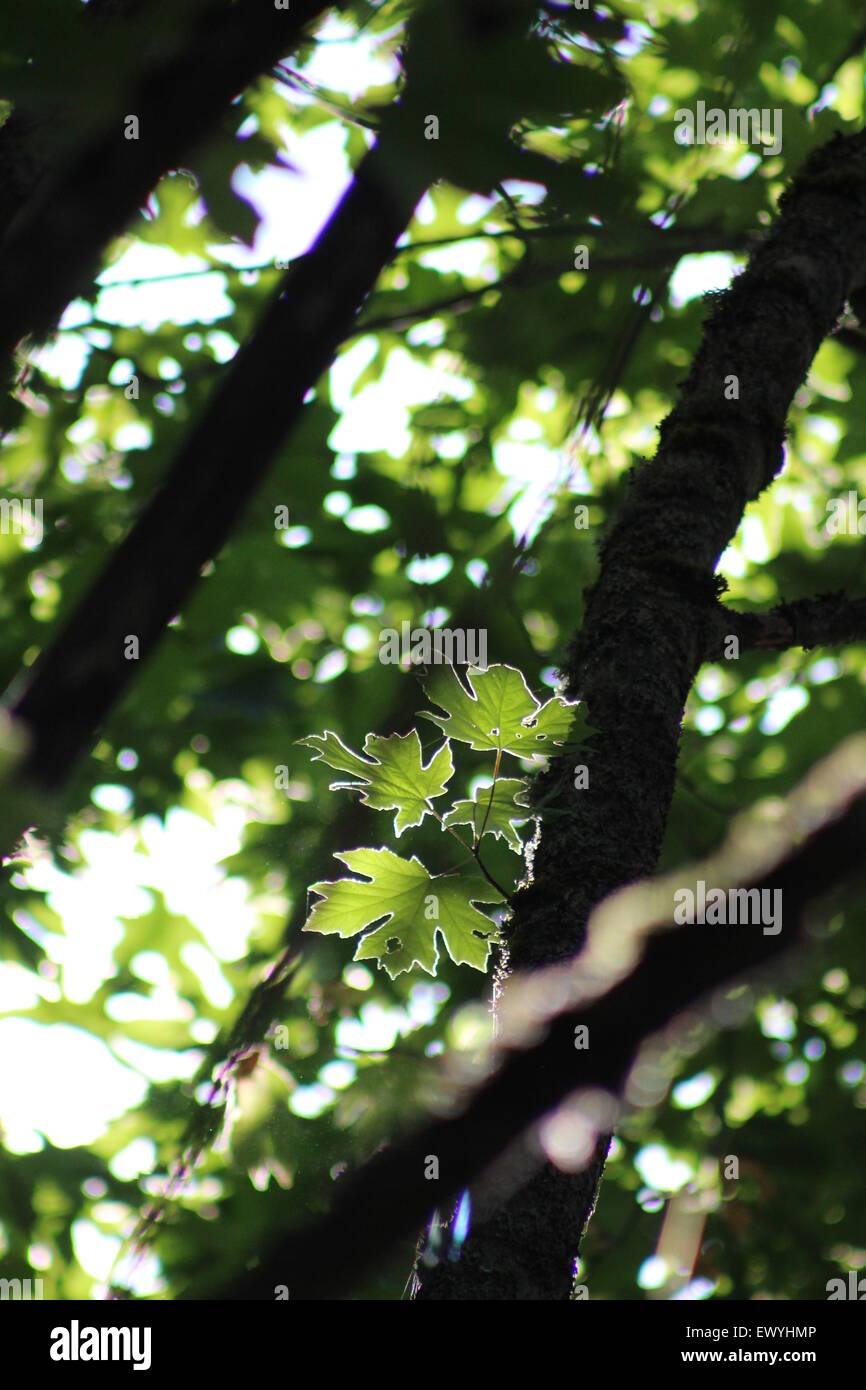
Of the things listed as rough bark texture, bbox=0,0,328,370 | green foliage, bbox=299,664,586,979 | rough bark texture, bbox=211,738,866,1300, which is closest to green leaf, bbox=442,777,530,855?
green foliage, bbox=299,664,586,979

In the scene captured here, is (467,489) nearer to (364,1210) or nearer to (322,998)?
(322,998)

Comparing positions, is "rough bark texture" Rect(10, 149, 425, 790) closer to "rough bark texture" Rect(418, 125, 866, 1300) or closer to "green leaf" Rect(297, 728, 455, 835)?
"green leaf" Rect(297, 728, 455, 835)

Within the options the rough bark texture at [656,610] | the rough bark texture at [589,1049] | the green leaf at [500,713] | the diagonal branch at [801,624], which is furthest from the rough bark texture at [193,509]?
the diagonal branch at [801,624]

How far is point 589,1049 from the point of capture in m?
0.35

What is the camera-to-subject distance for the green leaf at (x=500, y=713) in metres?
1.33

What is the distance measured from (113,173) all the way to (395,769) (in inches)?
35.0

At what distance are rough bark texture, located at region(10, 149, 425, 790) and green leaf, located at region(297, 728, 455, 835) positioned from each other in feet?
2.14

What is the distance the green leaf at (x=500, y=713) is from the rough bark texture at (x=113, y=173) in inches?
29.4

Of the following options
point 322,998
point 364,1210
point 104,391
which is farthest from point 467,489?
point 364,1210

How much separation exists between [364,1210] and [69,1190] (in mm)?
3707

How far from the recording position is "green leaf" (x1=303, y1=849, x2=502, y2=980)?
1.42m

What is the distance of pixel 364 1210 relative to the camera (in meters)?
0.30

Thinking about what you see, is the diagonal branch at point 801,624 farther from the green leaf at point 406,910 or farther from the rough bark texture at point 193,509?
the rough bark texture at point 193,509

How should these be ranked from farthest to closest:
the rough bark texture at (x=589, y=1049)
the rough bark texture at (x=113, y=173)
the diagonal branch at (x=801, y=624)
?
the diagonal branch at (x=801, y=624) < the rough bark texture at (x=113, y=173) < the rough bark texture at (x=589, y=1049)
